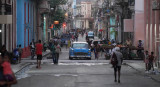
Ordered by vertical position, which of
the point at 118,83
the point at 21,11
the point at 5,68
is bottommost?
the point at 118,83

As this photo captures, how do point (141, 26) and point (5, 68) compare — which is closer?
point (5, 68)

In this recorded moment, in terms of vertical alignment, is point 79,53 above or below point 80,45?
below

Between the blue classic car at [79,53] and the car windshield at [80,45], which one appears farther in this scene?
the car windshield at [80,45]

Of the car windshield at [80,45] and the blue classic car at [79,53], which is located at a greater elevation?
the car windshield at [80,45]

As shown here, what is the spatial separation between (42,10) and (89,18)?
418 ft

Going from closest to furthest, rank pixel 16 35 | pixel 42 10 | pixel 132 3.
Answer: pixel 16 35 → pixel 132 3 → pixel 42 10

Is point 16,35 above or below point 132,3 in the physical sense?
below

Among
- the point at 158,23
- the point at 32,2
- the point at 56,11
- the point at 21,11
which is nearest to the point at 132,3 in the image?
the point at 32,2

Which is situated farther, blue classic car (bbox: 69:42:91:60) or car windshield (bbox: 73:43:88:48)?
car windshield (bbox: 73:43:88:48)

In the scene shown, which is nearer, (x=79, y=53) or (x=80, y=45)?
(x=79, y=53)

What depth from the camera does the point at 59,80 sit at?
784 inches

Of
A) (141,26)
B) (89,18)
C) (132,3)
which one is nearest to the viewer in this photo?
(141,26)

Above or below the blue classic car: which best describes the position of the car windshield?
above

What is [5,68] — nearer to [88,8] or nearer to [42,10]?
[42,10]
